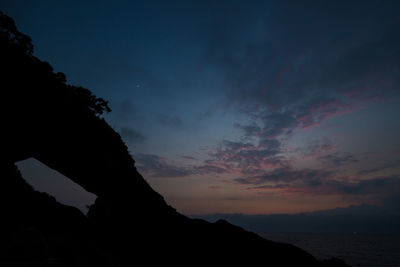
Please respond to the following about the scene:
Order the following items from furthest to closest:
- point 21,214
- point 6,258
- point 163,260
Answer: point 163,260
point 21,214
point 6,258

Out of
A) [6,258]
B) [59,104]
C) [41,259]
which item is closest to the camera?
[6,258]

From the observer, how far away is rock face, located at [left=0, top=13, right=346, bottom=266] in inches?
346

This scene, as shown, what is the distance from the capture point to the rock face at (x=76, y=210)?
346 inches

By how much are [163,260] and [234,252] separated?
20.9ft

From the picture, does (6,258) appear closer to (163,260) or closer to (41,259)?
(41,259)

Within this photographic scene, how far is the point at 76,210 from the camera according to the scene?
20.1 meters

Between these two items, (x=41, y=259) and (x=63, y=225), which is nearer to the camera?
(x=41, y=259)

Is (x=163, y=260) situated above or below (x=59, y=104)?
below

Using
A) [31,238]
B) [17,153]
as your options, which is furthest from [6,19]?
[31,238]

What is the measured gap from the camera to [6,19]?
8.57 metres

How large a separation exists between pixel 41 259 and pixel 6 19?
31.7ft

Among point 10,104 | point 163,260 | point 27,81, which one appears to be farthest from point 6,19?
point 163,260

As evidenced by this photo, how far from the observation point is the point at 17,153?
10.6m

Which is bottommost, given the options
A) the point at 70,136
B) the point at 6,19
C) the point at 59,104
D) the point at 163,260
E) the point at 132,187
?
the point at 163,260
